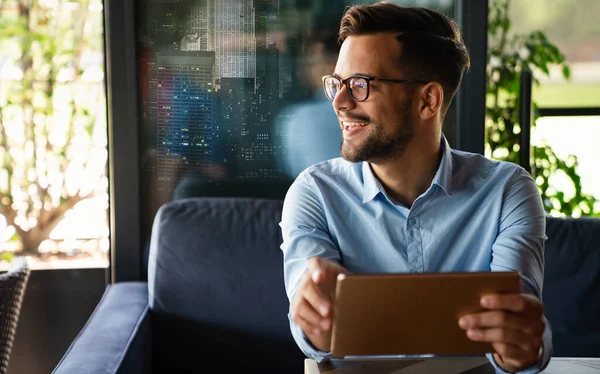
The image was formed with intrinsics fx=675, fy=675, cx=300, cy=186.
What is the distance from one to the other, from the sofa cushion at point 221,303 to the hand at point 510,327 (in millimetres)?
1010

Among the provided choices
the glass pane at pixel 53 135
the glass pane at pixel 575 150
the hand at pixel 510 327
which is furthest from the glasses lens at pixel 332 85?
the glass pane at pixel 575 150

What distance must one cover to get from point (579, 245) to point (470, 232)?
28.5 inches

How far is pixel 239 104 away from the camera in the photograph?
8.04 feet

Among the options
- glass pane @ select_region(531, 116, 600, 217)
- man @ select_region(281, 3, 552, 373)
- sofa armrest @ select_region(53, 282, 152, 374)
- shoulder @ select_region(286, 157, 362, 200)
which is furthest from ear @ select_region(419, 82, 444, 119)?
glass pane @ select_region(531, 116, 600, 217)

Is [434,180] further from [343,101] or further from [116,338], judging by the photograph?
[116,338]

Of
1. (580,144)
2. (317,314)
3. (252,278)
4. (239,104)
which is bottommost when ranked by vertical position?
(252,278)

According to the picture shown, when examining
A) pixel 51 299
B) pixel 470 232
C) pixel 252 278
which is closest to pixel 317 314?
pixel 470 232

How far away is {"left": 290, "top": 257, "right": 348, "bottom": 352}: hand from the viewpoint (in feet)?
4.13

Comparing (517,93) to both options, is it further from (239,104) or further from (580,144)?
(239,104)

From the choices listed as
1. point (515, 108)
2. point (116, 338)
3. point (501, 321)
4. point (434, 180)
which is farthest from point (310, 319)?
point (515, 108)

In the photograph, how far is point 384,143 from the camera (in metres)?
1.75

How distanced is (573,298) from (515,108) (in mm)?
946

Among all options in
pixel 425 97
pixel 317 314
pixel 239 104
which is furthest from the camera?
pixel 239 104

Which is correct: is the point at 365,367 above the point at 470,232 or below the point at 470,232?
below
